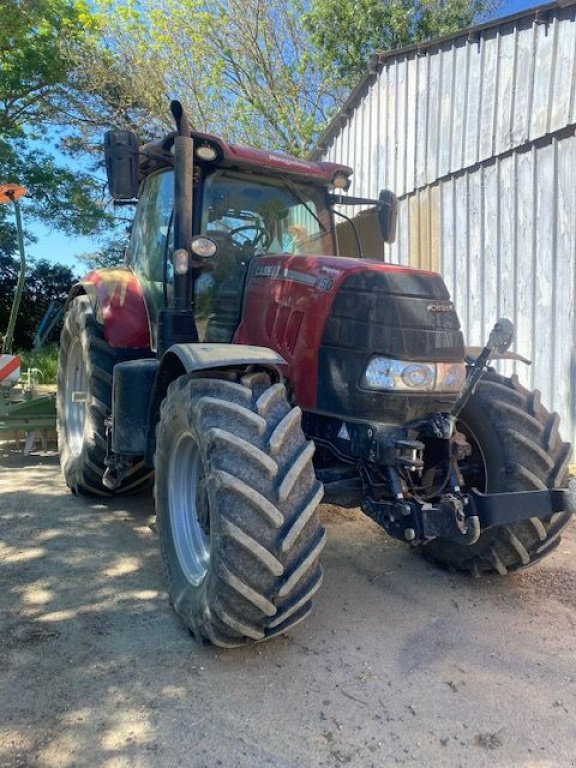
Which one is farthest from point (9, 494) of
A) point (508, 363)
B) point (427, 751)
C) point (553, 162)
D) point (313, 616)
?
point (553, 162)

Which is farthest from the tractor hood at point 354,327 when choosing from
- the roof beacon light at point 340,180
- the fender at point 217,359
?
the roof beacon light at point 340,180

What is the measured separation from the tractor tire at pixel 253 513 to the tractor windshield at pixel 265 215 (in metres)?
1.34

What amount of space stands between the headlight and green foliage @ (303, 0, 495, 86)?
52.6 feet

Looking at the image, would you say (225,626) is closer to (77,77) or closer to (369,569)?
(369,569)

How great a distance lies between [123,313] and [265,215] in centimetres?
118

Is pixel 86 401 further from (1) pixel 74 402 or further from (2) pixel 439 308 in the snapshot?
(2) pixel 439 308

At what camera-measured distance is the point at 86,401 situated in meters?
4.68

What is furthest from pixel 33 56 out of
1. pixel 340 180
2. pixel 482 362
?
pixel 482 362

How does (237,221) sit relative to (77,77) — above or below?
below

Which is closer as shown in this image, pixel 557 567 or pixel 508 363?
pixel 557 567

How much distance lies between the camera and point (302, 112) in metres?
17.9

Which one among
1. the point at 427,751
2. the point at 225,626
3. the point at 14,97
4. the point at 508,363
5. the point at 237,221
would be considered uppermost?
the point at 14,97

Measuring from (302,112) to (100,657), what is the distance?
17537 mm

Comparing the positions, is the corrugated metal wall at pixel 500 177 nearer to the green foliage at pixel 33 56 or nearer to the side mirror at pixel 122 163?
the side mirror at pixel 122 163
